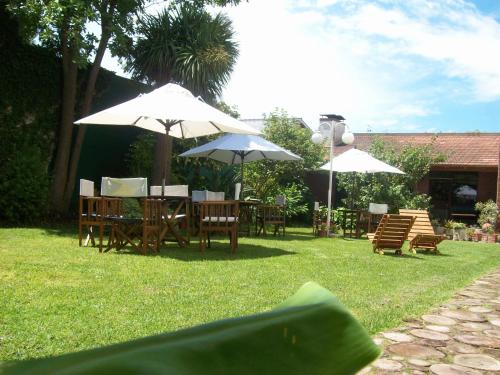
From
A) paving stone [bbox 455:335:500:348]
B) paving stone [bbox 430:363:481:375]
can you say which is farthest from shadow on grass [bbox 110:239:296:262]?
paving stone [bbox 430:363:481:375]

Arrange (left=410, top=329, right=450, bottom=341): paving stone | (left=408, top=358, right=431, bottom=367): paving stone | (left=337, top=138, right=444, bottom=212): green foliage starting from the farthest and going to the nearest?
(left=337, top=138, right=444, bottom=212): green foliage < (left=410, top=329, right=450, bottom=341): paving stone < (left=408, top=358, right=431, bottom=367): paving stone

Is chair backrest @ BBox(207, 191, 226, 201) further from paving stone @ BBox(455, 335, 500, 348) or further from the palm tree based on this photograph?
paving stone @ BBox(455, 335, 500, 348)

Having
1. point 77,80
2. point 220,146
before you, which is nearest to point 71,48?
point 77,80

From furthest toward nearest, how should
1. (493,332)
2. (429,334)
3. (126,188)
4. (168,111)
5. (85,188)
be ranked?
(126,188) < (85,188) < (168,111) < (493,332) < (429,334)

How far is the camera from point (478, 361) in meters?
2.96

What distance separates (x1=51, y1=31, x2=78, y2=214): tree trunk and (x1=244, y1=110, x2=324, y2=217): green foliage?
602 centimetres

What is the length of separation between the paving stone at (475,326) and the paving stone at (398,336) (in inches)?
25.2

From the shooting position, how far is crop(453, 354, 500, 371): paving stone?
2.87 m

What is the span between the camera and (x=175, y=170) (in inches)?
505

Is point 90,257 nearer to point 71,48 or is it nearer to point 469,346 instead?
point 469,346

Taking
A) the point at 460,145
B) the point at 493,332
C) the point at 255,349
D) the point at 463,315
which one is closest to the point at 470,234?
the point at 460,145

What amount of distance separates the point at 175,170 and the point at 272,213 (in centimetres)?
295

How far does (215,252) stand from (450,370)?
16.3 ft

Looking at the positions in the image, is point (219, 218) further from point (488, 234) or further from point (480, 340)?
point (488, 234)
